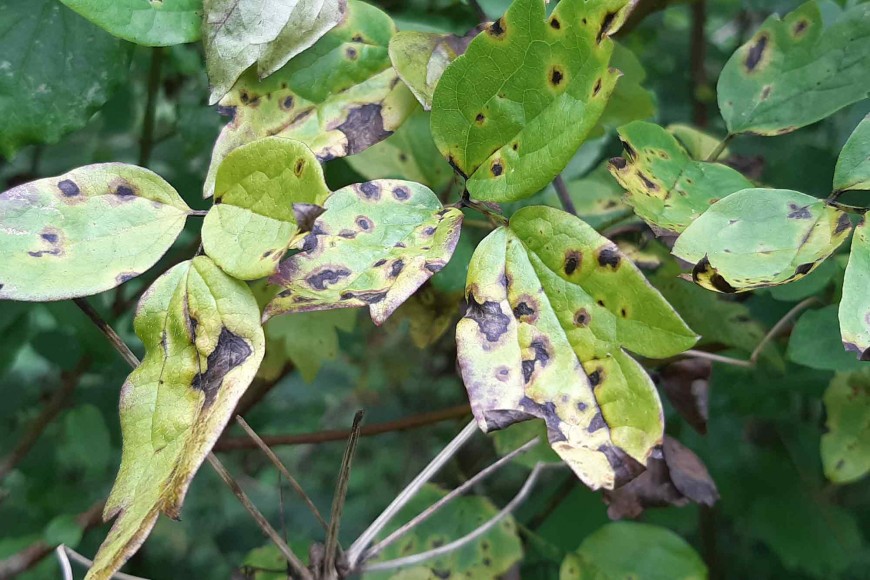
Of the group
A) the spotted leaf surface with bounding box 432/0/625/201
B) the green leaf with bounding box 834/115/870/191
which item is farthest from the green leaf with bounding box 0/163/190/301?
the green leaf with bounding box 834/115/870/191

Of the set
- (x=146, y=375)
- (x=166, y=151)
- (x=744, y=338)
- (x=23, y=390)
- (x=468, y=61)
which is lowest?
(x=23, y=390)

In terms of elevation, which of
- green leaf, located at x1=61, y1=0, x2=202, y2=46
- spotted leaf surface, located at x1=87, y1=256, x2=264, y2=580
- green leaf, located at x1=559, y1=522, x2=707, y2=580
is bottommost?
green leaf, located at x1=559, y1=522, x2=707, y2=580

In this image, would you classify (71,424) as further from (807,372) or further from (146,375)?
(807,372)

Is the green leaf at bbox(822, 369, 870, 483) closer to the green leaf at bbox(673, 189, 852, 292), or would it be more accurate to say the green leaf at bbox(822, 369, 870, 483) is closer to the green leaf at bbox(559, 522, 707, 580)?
the green leaf at bbox(559, 522, 707, 580)

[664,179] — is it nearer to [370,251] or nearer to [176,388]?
[370,251]

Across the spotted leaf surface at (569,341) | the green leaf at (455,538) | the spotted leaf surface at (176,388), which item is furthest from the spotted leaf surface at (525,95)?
the green leaf at (455,538)

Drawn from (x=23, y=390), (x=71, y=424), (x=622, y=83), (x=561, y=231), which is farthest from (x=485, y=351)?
(x=23, y=390)

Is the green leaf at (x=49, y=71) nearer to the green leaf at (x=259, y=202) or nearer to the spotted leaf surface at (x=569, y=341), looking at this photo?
the green leaf at (x=259, y=202)
